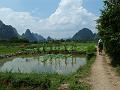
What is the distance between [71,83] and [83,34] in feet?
597

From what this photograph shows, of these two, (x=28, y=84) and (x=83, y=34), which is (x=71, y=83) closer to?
(x=28, y=84)

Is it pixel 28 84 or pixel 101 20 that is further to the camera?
pixel 101 20

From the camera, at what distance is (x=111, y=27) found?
2002cm

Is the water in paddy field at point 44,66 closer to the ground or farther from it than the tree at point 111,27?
closer to the ground

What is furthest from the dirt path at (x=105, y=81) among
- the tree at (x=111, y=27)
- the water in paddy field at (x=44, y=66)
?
the water in paddy field at (x=44, y=66)

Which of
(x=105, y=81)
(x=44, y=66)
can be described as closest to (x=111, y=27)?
(x=105, y=81)

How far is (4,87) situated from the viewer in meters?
13.5

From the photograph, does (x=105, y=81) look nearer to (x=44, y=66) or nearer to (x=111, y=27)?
(x=111, y=27)

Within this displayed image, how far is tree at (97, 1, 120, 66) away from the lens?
19438mm

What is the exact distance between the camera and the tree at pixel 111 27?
63.8 feet

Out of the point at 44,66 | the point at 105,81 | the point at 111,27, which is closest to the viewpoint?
the point at 105,81

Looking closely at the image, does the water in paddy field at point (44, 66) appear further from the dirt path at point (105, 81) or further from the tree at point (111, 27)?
the dirt path at point (105, 81)

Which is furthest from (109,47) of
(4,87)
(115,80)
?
(4,87)

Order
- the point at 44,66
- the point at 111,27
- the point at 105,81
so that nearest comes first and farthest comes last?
the point at 105,81 → the point at 111,27 → the point at 44,66
